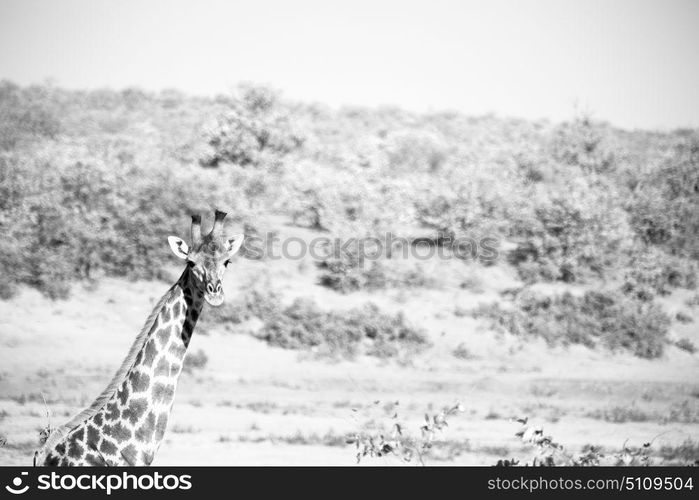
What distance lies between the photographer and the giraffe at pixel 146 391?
6488 millimetres

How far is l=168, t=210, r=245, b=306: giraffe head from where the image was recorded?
21.3ft

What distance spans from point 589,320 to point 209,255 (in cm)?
2008

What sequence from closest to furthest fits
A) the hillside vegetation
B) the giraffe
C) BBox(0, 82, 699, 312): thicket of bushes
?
1. the giraffe
2. the hillside vegetation
3. BBox(0, 82, 699, 312): thicket of bushes

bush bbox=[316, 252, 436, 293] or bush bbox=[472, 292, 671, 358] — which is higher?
bush bbox=[316, 252, 436, 293]

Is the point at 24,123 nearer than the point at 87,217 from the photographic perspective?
No

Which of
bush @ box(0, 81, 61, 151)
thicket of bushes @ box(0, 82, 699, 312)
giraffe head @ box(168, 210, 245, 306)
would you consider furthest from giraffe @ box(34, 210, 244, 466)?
bush @ box(0, 81, 61, 151)

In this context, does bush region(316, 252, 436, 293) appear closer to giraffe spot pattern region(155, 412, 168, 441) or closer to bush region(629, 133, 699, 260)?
bush region(629, 133, 699, 260)

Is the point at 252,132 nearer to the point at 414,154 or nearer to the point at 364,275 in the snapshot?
the point at 414,154

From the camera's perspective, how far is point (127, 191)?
27.8 meters

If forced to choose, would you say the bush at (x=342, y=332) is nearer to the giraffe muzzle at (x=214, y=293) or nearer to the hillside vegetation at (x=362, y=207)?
the hillside vegetation at (x=362, y=207)

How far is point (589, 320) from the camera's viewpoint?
974 inches

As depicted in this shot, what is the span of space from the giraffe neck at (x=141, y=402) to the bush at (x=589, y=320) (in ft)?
60.4

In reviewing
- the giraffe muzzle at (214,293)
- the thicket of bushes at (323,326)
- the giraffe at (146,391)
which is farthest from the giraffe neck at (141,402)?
the thicket of bushes at (323,326)

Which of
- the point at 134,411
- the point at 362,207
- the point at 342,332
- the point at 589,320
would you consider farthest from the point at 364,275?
the point at 134,411
